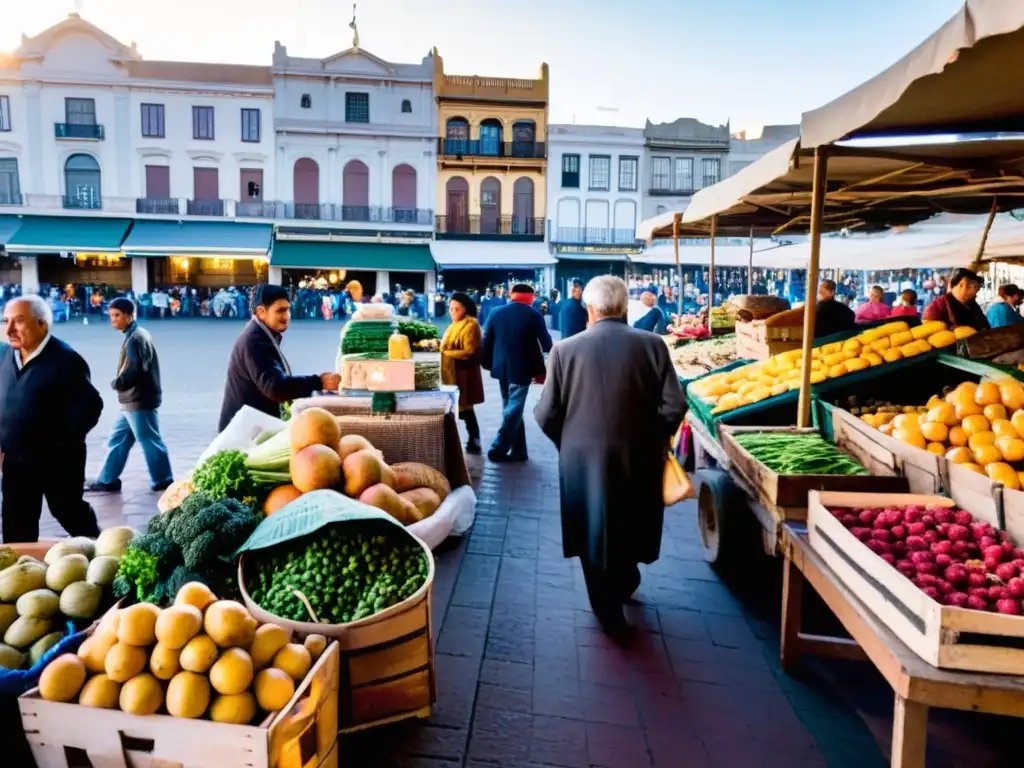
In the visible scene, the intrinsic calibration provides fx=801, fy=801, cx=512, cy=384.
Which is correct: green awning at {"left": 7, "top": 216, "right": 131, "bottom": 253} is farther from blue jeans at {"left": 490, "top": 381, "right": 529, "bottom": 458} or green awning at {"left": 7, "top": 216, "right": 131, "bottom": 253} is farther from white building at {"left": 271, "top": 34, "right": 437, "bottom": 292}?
blue jeans at {"left": 490, "top": 381, "right": 529, "bottom": 458}

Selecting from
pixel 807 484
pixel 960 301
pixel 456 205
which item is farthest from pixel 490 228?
pixel 807 484

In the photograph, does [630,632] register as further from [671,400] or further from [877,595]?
[877,595]

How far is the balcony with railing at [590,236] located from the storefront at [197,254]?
12901 mm

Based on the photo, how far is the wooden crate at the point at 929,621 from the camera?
7.18 ft

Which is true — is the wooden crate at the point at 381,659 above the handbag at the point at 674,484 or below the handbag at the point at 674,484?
below

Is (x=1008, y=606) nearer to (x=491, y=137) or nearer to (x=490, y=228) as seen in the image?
(x=490, y=228)

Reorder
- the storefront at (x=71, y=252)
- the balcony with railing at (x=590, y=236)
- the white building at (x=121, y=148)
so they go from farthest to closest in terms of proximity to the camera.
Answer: the balcony with railing at (x=590, y=236), the white building at (x=121, y=148), the storefront at (x=71, y=252)

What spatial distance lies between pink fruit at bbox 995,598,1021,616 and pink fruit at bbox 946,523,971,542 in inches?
18.8

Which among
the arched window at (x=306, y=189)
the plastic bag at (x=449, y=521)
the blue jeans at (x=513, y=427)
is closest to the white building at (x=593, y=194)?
the arched window at (x=306, y=189)

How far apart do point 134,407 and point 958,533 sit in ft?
18.9

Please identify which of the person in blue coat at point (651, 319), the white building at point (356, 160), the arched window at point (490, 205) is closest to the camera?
the person in blue coat at point (651, 319)

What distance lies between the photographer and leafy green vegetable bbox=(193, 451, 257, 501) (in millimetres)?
3404

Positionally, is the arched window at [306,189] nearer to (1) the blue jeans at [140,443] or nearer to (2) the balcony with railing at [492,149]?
(2) the balcony with railing at [492,149]

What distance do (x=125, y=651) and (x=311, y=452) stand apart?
1.42m
